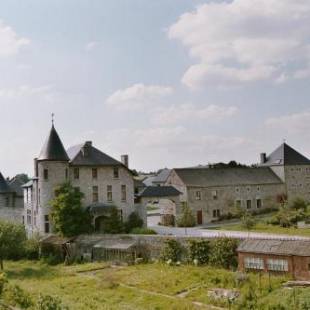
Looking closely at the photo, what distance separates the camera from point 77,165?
141 ft

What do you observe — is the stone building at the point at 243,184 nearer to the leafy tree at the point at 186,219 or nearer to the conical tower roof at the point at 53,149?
the leafy tree at the point at 186,219

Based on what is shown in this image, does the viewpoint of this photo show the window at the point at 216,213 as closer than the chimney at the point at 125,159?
No

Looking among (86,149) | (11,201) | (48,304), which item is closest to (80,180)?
(86,149)

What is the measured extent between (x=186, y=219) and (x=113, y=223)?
32.5 feet

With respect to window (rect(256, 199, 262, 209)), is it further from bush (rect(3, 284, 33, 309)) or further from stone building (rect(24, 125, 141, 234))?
bush (rect(3, 284, 33, 309))

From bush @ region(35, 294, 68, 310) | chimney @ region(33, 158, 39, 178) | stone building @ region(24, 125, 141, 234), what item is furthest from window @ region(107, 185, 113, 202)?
bush @ region(35, 294, 68, 310)

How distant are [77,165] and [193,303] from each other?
22.7 meters

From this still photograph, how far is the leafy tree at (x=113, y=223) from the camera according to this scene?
40.9 m

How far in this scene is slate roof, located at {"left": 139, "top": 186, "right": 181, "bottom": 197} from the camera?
45.8m

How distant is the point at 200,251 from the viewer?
31.2 m

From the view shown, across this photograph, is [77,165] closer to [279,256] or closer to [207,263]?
[207,263]

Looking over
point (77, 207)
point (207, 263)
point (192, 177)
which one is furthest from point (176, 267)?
point (192, 177)

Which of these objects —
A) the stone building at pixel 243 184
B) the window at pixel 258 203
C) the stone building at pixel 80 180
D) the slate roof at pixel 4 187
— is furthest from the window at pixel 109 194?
the window at pixel 258 203

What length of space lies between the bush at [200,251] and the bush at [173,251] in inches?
48.8
